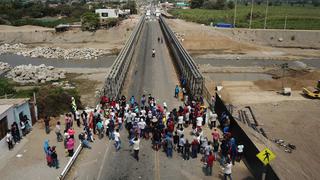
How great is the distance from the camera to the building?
19359mm

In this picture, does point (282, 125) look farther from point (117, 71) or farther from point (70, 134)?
point (70, 134)

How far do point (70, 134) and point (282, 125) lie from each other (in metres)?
Result: 14.8

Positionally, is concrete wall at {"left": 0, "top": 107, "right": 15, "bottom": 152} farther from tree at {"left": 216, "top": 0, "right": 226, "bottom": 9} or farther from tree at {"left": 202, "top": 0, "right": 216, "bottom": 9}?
tree at {"left": 202, "top": 0, "right": 216, "bottom": 9}

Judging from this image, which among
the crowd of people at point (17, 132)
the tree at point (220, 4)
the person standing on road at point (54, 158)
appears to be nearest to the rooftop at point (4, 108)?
the crowd of people at point (17, 132)

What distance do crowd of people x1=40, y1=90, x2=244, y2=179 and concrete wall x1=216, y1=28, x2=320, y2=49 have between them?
51629 millimetres

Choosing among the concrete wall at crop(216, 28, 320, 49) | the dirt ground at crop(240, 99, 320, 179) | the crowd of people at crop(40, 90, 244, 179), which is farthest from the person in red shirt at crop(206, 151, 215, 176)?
the concrete wall at crop(216, 28, 320, 49)

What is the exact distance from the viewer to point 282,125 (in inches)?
993

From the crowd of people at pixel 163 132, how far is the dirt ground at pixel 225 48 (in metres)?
35.7

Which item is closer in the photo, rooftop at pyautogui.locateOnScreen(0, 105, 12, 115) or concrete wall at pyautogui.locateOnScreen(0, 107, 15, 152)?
concrete wall at pyautogui.locateOnScreen(0, 107, 15, 152)

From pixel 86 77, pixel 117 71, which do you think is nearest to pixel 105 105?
pixel 117 71

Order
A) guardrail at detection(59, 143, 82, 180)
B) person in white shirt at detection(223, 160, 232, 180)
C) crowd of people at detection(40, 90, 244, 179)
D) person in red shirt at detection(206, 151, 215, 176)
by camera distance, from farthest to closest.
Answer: crowd of people at detection(40, 90, 244, 179)
person in red shirt at detection(206, 151, 215, 176)
guardrail at detection(59, 143, 82, 180)
person in white shirt at detection(223, 160, 232, 180)

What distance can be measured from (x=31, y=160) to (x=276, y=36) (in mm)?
63895

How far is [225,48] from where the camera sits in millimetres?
64000

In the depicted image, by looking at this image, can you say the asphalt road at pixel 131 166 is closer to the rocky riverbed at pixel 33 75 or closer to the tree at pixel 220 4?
the rocky riverbed at pixel 33 75
